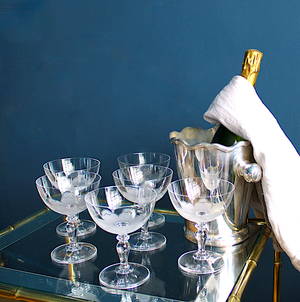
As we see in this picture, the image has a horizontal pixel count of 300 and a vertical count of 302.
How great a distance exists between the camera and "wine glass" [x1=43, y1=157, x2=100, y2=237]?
32.1 inches

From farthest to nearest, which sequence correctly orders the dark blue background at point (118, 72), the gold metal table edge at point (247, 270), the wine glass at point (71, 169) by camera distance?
the dark blue background at point (118, 72) → the wine glass at point (71, 169) → the gold metal table edge at point (247, 270)

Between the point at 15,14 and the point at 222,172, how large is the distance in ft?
3.24

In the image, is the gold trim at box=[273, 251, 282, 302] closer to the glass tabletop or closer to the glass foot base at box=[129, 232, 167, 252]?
the glass tabletop

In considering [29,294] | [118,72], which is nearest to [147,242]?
[29,294]

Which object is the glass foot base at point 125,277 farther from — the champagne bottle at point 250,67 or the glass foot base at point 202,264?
the champagne bottle at point 250,67

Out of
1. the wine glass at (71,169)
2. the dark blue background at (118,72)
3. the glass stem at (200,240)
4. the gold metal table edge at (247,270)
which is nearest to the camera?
the gold metal table edge at (247,270)

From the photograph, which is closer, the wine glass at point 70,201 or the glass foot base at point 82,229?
the wine glass at point 70,201

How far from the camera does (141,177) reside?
797mm

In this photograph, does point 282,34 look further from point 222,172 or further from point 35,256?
point 35,256

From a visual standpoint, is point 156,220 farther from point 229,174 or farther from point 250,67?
point 250,67

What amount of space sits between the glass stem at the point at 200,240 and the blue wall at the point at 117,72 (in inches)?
18.1

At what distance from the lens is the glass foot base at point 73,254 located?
0.71m

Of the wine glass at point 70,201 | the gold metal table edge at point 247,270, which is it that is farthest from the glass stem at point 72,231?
the gold metal table edge at point 247,270

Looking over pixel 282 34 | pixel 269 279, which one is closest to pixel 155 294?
pixel 269 279
